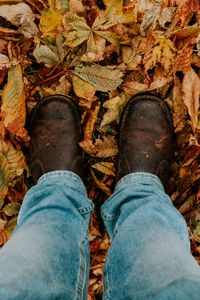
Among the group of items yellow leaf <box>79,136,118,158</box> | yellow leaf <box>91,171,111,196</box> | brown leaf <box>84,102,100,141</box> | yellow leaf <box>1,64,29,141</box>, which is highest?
yellow leaf <box>1,64,29,141</box>

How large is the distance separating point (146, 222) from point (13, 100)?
607 millimetres

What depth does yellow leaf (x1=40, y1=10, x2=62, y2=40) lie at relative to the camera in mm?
1377

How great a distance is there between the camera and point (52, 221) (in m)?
1.14

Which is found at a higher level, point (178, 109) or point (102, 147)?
point (178, 109)

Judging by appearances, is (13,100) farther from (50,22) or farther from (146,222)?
(146,222)

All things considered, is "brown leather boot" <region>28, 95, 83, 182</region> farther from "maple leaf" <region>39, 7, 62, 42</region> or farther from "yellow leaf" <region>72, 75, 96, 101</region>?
"maple leaf" <region>39, 7, 62, 42</region>

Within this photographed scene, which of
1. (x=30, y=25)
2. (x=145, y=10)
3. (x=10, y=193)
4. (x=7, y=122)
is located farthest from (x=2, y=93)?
(x=145, y=10)

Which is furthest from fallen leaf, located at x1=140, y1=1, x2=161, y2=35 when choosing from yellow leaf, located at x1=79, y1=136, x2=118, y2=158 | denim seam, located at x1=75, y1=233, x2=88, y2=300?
denim seam, located at x1=75, y1=233, x2=88, y2=300

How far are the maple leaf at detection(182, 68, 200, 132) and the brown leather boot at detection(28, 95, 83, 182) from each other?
392 mm

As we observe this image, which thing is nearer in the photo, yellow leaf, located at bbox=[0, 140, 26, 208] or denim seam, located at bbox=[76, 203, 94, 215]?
denim seam, located at bbox=[76, 203, 94, 215]

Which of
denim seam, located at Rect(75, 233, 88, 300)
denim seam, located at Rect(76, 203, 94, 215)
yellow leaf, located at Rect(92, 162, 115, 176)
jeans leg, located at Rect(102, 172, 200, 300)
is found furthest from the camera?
yellow leaf, located at Rect(92, 162, 115, 176)

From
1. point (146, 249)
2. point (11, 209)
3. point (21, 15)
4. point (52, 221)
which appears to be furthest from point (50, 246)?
point (21, 15)

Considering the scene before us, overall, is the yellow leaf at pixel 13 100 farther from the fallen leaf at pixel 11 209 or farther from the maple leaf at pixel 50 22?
the fallen leaf at pixel 11 209

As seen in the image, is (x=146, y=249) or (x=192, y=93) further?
(x=192, y=93)
